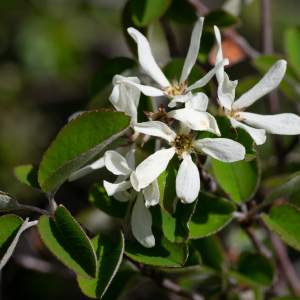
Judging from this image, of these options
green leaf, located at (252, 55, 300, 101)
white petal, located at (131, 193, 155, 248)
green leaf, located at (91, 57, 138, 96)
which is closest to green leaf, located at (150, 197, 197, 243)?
white petal, located at (131, 193, 155, 248)

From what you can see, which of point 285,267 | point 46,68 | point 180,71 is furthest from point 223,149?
point 46,68

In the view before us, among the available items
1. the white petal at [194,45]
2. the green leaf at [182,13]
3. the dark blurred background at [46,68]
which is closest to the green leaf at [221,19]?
the green leaf at [182,13]

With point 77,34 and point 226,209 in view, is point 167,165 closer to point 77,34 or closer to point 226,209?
point 226,209

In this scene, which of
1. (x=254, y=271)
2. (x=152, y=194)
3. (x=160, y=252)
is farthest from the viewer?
(x=254, y=271)

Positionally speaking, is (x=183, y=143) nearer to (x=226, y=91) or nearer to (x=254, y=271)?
(x=226, y=91)

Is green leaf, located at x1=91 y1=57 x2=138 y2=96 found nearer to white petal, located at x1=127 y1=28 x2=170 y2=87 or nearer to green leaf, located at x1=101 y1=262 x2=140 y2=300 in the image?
white petal, located at x1=127 y1=28 x2=170 y2=87

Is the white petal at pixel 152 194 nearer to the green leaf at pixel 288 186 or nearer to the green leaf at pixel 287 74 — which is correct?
the green leaf at pixel 288 186

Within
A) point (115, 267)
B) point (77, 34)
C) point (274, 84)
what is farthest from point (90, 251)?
point (77, 34)
